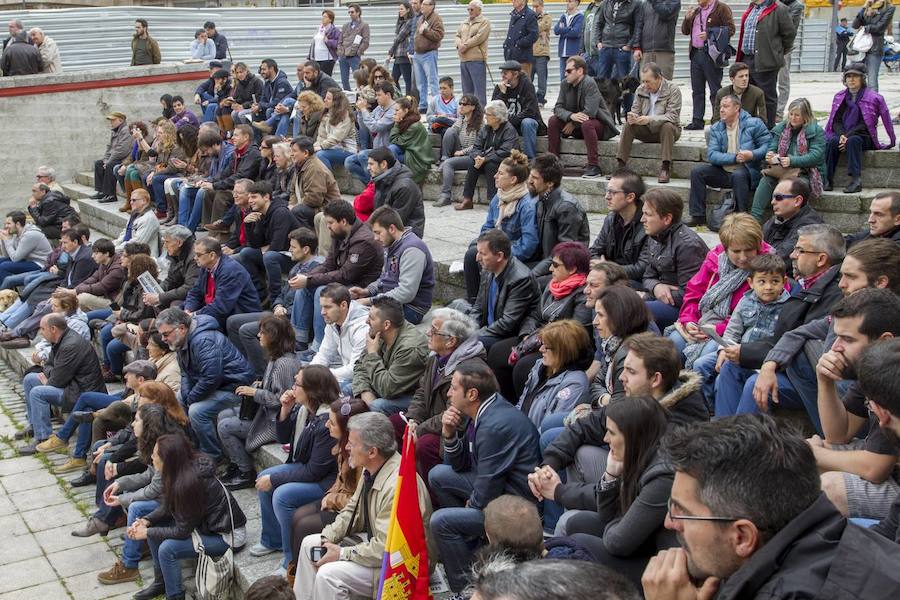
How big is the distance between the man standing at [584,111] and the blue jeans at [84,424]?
5.53 metres

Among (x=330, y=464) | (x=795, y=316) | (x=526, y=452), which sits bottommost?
(x=330, y=464)

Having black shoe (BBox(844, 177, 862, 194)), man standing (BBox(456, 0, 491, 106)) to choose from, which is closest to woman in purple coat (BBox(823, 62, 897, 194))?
black shoe (BBox(844, 177, 862, 194))

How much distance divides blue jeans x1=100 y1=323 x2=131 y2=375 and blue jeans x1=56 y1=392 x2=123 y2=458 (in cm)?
85

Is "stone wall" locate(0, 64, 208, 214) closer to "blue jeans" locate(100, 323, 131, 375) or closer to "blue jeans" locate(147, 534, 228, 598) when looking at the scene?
"blue jeans" locate(100, 323, 131, 375)

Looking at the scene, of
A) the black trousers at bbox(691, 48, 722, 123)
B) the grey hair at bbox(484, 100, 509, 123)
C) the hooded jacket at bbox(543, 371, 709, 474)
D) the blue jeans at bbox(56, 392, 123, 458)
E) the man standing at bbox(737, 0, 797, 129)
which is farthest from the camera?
the black trousers at bbox(691, 48, 722, 123)

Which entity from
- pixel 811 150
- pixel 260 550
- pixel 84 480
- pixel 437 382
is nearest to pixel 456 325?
pixel 437 382

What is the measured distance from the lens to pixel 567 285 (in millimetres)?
6699

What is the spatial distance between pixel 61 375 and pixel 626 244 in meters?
5.49

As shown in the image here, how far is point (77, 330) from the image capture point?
33.6 feet

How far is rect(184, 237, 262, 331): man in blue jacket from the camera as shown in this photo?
918 centimetres

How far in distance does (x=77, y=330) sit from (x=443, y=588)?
252 inches

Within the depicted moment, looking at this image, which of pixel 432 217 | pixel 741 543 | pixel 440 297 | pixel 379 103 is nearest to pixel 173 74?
pixel 379 103

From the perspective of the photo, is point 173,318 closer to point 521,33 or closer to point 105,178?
point 521,33

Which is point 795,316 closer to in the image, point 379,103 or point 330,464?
point 330,464
